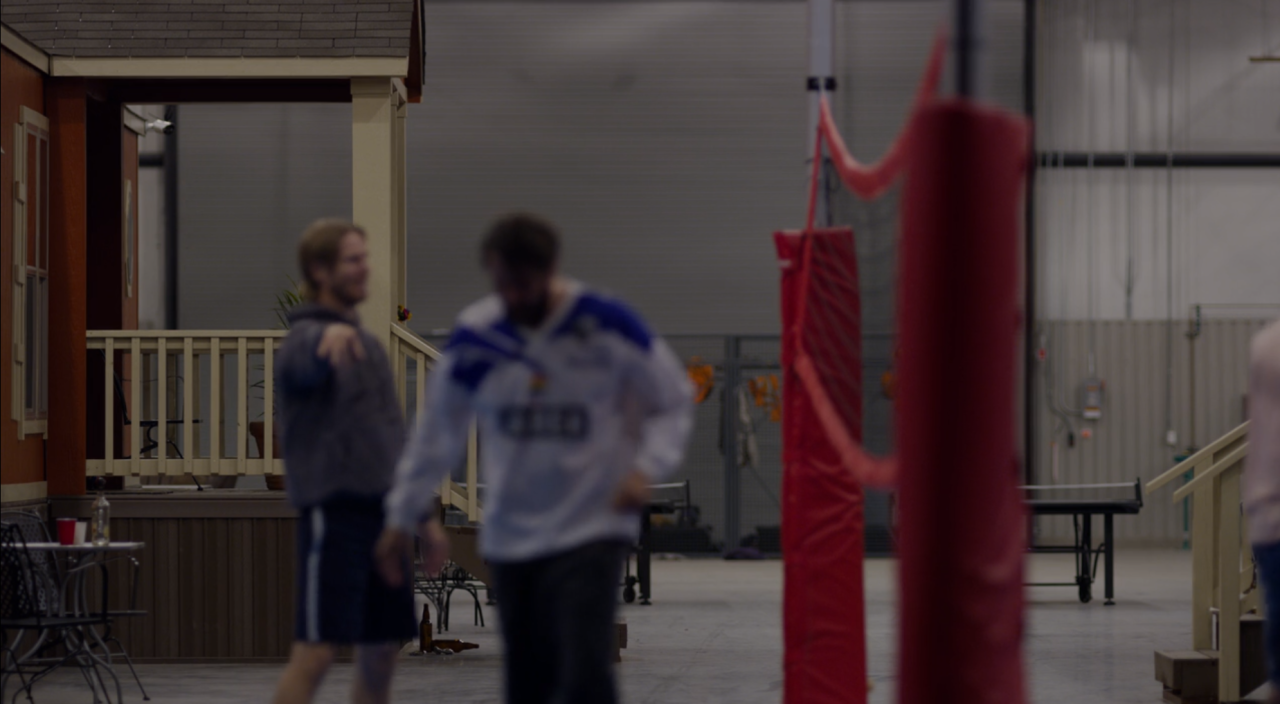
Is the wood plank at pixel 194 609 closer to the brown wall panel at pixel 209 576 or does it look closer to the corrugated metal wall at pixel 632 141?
the brown wall panel at pixel 209 576

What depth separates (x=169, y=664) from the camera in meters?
10.3

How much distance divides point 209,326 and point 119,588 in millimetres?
10940

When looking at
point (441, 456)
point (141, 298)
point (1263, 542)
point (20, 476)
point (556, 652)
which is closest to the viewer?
point (556, 652)

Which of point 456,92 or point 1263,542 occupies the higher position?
point 456,92

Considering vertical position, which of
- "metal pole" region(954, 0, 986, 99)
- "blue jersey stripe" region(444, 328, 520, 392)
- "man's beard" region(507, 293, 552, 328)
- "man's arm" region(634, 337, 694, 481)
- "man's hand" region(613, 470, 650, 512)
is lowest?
"man's hand" region(613, 470, 650, 512)

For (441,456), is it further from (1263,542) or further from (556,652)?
(1263,542)

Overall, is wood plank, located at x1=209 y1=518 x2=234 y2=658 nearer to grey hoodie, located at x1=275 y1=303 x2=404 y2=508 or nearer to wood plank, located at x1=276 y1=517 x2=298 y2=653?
wood plank, located at x1=276 y1=517 x2=298 y2=653

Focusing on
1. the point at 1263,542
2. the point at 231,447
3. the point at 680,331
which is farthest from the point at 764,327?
the point at 1263,542

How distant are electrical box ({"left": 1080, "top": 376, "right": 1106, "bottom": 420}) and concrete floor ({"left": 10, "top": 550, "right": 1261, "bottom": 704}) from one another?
483cm

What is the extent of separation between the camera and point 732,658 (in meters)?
10.6

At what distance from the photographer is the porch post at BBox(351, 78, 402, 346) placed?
10.5 meters

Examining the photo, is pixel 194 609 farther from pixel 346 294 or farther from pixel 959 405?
pixel 959 405

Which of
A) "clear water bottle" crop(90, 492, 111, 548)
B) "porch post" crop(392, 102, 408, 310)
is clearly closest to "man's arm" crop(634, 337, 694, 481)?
"clear water bottle" crop(90, 492, 111, 548)

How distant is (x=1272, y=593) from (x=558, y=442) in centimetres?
220
